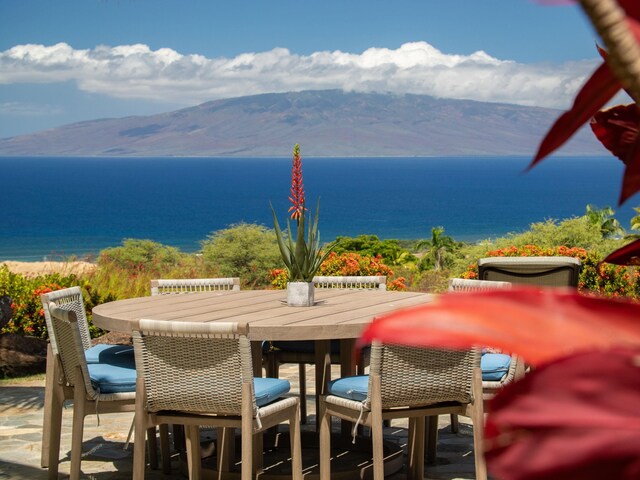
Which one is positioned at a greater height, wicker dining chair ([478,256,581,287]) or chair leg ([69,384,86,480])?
wicker dining chair ([478,256,581,287])

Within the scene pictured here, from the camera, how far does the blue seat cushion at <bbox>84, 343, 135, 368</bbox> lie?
454 centimetres

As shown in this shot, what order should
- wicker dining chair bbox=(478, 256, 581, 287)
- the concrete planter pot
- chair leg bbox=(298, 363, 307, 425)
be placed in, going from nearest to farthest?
the concrete planter pot
chair leg bbox=(298, 363, 307, 425)
wicker dining chair bbox=(478, 256, 581, 287)

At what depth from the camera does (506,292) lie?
Result: 32 centimetres

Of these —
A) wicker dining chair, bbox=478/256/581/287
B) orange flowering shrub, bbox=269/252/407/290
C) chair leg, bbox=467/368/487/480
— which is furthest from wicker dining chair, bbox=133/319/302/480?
orange flowering shrub, bbox=269/252/407/290

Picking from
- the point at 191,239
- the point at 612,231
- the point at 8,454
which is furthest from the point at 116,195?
the point at 8,454

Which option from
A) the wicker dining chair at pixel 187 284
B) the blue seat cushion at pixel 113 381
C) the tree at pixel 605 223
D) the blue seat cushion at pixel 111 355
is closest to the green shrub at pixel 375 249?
the tree at pixel 605 223

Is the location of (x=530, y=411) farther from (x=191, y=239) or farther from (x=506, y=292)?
(x=191, y=239)

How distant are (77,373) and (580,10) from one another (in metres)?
3.89

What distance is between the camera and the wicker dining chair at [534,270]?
6172mm

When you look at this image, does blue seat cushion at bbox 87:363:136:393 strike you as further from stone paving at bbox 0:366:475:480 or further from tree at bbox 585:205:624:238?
tree at bbox 585:205:624:238

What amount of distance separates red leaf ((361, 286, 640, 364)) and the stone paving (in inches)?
163

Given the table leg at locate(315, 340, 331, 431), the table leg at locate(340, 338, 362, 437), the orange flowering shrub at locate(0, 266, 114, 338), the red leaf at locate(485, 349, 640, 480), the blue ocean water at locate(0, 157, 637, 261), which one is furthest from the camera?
the blue ocean water at locate(0, 157, 637, 261)

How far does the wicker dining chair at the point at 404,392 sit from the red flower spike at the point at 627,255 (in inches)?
121

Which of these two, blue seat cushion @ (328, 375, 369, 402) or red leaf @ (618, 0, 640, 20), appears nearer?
red leaf @ (618, 0, 640, 20)
